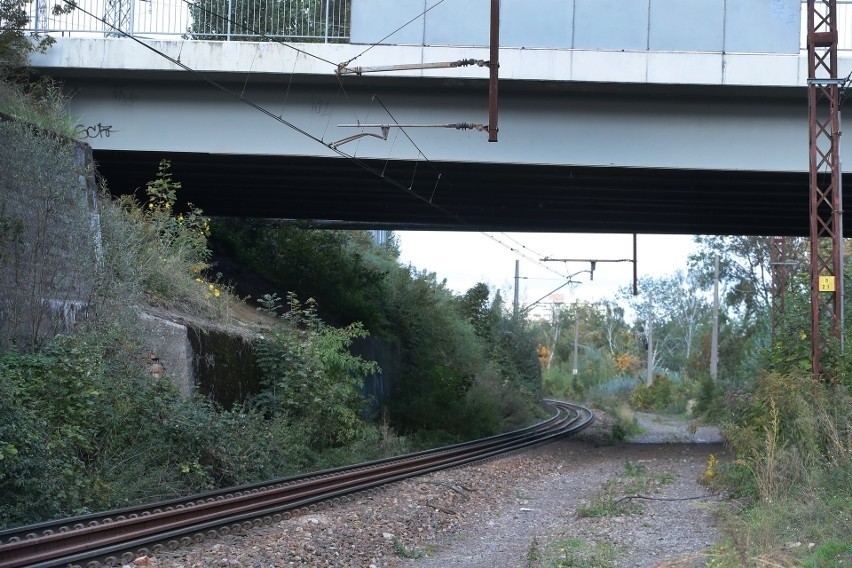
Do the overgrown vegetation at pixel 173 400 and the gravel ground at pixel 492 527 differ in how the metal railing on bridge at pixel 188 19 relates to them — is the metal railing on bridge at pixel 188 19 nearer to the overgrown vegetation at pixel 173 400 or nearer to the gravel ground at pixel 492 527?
the overgrown vegetation at pixel 173 400

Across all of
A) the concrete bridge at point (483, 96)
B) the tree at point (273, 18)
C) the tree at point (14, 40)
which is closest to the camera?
the tree at point (14, 40)

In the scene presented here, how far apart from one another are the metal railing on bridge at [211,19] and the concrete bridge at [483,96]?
56cm

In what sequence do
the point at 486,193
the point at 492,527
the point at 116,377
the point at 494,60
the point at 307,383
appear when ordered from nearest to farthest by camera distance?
1. the point at 492,527
2. the point at 116,377
3. the point at 494,60
4. the point at 307,383
5. the point at 486,193

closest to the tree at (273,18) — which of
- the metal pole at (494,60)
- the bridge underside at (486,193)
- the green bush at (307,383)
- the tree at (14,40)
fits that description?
the bridge underside at (486,193)

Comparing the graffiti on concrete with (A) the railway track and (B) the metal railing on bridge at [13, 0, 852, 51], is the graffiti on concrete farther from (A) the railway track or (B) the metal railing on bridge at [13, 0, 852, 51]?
(A) the railway track

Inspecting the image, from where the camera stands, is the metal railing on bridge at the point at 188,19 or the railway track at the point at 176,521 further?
the metal railing on bridge at the point at 188,19

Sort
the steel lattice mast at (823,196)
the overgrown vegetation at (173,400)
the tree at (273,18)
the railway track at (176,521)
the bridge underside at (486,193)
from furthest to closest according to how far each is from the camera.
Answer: the bridge underside at (486,193)
the tree at (273,18)
the steel lattice mast at (823,196)
the overgrown vegetation at (173,400)
the railway track at (176,521)

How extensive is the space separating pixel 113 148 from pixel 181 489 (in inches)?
393

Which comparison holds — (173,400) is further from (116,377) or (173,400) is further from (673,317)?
(673,317)

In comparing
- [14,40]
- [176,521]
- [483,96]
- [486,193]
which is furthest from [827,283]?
[14,40]

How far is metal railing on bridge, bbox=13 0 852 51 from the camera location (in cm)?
2042

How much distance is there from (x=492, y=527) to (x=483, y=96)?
10404 millimetres

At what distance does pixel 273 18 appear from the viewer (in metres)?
21.2

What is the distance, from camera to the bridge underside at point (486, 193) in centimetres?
2142
